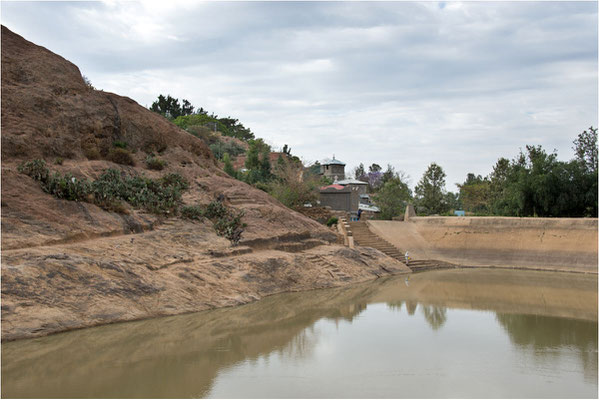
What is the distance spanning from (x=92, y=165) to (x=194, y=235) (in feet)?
15.0

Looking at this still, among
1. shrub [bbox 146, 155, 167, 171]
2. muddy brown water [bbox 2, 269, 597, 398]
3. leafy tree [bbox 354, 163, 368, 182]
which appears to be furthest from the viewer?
leafy tree [bbox 354, 163, 368, 182]

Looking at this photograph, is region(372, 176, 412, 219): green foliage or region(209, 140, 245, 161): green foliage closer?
region(372, 176, 412, 219): green foliage

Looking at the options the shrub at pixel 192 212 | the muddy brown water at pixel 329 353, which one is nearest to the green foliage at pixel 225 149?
the shrub at pixel 192 212

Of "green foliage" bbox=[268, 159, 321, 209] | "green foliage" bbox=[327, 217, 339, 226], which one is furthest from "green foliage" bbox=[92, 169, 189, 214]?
"green foliage" bbox=[268, 159, 321, 209]

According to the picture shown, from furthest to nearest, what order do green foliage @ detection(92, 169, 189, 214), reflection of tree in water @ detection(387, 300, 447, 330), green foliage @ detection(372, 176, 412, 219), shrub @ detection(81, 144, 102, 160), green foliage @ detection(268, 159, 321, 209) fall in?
green foliage @ detection(372, 176, 412, 219), green foliage @ detection(268, 159, 321, 209), shrub @ detection(81, 144, 102, 160), green foliage @ detection(92, 169, 189, 214), reflection of tree in water @ detection(387, 300, 447, 330)

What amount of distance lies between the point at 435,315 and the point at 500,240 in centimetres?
1284

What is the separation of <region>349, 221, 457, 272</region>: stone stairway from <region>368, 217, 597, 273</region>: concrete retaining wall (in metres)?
0.56

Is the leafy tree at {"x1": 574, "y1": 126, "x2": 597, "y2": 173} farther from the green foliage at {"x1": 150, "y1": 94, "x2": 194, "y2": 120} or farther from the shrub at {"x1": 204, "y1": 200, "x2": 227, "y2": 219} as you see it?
the green foliage at {"x1": 150, "y1": 94, "x2": 194, "y2": 120}

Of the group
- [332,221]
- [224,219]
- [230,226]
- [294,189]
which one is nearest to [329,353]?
[230,226]

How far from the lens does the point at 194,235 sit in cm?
1686

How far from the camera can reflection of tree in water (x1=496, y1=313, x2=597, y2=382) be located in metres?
9.91

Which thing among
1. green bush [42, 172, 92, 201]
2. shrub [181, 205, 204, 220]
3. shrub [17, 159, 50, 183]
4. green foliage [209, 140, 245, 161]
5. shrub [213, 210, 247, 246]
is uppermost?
green foliage [209, 140, 245, 161]

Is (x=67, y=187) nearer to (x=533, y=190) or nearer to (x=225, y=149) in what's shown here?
(x=533, y=190)

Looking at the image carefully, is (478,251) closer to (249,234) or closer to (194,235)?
(249,234)
